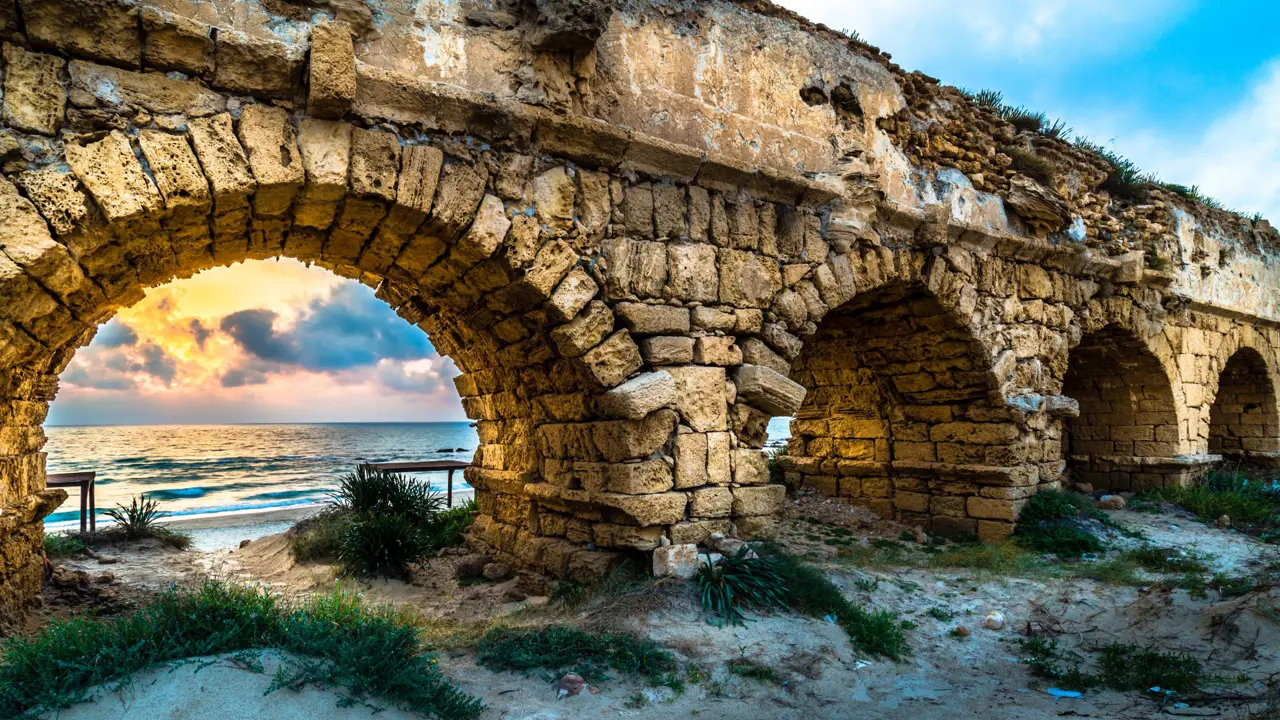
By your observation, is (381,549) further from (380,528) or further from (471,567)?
(471,567)

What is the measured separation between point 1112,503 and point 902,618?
18.4 feet

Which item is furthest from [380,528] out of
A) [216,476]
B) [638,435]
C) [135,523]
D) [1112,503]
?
[216,476]

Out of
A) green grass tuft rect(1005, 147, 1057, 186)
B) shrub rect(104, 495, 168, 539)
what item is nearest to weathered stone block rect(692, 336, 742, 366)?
green grass tuft rect(1005, 147, 1057, 186)

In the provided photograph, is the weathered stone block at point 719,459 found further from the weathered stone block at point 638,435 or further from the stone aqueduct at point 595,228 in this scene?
the weathered stone block at point 638,435

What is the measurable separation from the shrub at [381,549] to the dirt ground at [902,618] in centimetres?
18

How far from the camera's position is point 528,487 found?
6391 mm

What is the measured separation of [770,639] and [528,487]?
250cm

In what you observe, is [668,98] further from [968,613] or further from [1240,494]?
[1240,494]

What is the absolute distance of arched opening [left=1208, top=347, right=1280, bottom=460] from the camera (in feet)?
42.2

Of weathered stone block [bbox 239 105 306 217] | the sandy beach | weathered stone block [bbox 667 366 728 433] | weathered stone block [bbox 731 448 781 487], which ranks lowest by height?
the sandy beach

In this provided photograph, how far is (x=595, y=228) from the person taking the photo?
5.20m

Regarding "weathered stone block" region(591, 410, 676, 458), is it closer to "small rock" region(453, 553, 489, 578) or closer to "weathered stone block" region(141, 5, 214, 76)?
"small rock" region(453, 553, 489, 578)

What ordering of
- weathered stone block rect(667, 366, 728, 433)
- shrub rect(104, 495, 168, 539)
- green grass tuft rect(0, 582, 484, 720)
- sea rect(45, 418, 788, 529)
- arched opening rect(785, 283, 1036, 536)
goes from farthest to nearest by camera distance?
sea rect(45, 418, 788, 529) < shrub rect(104, 495, 168, 539) < arched opening rect(785, 283, 1036, 536) < weathered stone block rect(667, 366, 728, 433) < green grass tuft rect(0, 582, 484, 720)

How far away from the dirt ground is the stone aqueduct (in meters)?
0.78
